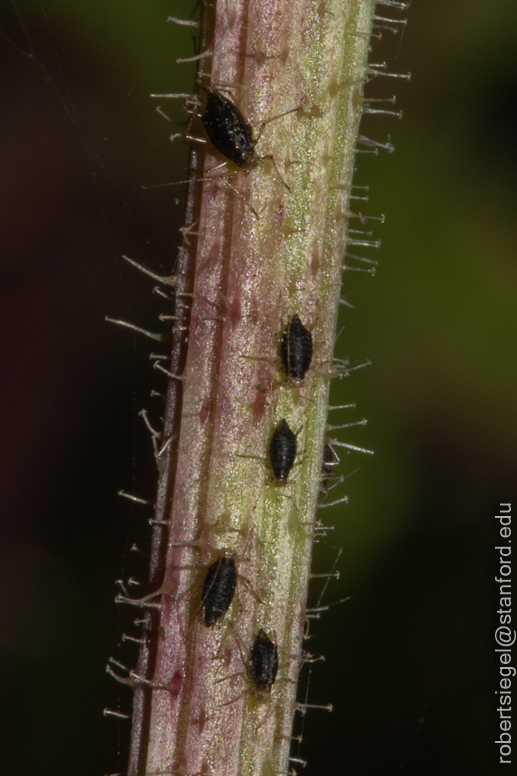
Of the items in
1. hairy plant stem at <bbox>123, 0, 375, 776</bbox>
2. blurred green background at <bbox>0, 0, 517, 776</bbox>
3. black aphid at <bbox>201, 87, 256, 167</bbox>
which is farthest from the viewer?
blurred green background at <bbox>0, 0, 517, 776</bbox>

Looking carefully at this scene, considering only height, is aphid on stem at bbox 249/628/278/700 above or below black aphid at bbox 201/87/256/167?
below

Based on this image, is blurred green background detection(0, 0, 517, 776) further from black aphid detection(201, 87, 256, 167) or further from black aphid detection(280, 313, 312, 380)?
black aphid detection(201, 87, 256, 167)

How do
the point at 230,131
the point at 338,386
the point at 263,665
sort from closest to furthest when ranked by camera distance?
the point at 230,131 → the point at 263,665 → the point at 338,386

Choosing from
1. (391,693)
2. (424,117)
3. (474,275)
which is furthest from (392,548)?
(424,117)

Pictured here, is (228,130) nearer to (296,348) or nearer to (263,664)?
(296,348)

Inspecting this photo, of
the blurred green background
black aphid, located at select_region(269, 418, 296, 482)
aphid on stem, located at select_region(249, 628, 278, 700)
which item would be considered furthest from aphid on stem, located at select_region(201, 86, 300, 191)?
the blurred green background

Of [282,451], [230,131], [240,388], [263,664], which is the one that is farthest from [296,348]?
[263,664]
